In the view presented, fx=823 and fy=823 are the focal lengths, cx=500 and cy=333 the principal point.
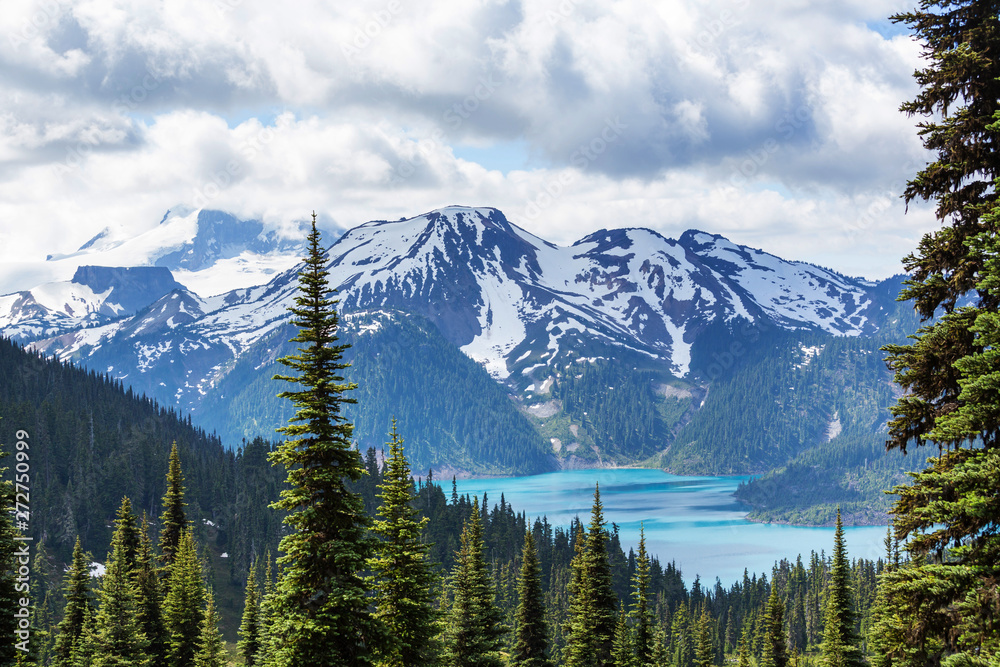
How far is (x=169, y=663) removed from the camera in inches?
2165

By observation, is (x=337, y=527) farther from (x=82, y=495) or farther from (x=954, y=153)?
(x=82, y=495)

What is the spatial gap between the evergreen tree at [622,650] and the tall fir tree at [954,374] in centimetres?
3274

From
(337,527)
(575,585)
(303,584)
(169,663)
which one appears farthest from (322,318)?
(169,663)

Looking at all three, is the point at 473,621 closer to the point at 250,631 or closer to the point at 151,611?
the point at 250,631

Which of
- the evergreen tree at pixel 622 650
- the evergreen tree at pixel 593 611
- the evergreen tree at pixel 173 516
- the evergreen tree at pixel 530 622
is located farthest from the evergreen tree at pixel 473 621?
the evergreen tree at pixel 173 516

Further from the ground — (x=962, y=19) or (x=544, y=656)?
(x=962, y=19)

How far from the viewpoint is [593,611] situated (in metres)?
51.1

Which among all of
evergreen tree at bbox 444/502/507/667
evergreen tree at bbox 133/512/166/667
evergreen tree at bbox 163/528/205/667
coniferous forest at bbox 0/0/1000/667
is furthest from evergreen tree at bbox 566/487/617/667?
evergreen tree at bbox 133/512/166/667

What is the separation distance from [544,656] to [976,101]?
45.4m

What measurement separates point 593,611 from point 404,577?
2271 centimetres

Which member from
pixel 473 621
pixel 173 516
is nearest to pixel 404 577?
pixel 473 621

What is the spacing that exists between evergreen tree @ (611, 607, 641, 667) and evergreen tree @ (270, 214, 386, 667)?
28.5 metres

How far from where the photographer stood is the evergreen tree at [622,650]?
49.8 m

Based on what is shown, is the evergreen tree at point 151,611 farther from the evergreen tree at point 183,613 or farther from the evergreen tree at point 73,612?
the evergreen tree at point 73,612
